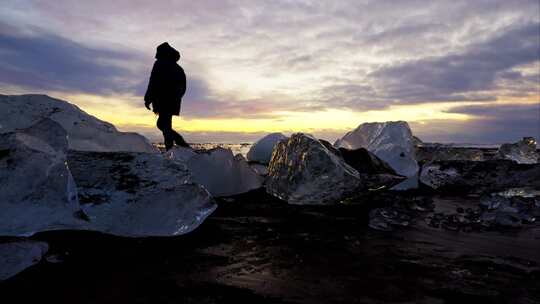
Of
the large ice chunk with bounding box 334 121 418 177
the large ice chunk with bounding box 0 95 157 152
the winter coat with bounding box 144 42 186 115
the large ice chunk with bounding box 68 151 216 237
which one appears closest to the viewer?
the large ice chunk with bounding box 68 151 216 237

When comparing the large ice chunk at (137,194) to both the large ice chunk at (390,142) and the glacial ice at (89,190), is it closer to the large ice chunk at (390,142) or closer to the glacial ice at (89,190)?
the glacial ice at (89,190)

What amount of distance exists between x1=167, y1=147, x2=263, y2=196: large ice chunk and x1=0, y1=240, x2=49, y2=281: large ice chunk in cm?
171

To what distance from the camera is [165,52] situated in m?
5.95

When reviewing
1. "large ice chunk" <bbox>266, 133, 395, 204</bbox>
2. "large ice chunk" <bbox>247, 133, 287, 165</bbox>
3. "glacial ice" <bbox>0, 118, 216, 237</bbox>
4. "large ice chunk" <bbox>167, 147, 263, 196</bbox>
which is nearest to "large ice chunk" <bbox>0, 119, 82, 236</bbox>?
"glacial ice" <bbox>0, 118, 216, 237</bbox>

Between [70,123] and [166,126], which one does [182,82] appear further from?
[70,123]

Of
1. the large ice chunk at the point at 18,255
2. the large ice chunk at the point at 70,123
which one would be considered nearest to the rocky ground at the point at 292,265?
the large ice chunk at the point at 18,255

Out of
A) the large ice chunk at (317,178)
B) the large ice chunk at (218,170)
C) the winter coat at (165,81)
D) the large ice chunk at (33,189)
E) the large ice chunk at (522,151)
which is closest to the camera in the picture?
the large ice chunk at (33,189)

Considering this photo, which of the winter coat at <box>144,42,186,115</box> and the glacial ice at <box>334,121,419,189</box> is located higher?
the winter coat at <box>144,42,186,115</box>

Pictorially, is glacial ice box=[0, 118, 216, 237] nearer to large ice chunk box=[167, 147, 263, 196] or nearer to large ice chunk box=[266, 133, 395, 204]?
large ice chunk box=[167, 147, 263, 196]

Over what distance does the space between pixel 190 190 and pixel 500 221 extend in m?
2.10

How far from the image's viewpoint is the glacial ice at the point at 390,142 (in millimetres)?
4730

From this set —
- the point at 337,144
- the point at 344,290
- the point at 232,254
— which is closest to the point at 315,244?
the point at 232,254

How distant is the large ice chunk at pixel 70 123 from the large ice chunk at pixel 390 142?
2.87 meters

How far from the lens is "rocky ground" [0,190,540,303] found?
4.50ft
